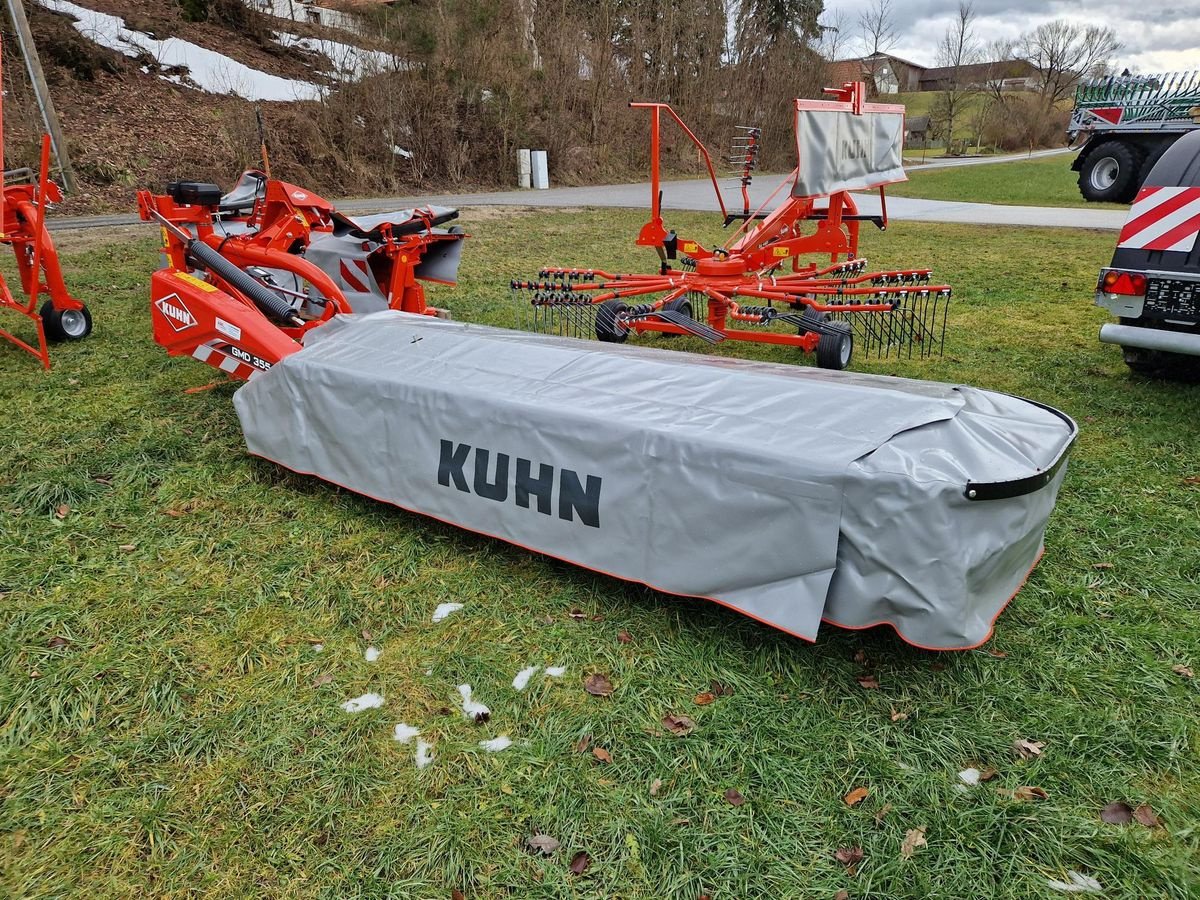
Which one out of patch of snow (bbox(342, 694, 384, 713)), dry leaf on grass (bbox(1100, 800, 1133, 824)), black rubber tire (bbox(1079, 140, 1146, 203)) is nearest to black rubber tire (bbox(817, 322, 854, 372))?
dry leaf on grass (bbox(1100, 800, 1133, 824))

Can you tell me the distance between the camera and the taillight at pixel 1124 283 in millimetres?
4754

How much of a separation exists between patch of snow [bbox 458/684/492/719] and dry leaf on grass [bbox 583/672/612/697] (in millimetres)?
333

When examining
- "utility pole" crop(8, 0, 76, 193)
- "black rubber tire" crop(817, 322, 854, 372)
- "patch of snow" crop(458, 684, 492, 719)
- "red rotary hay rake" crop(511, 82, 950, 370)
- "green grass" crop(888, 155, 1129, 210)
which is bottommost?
"green grass" crop(888, 155, 1129, 210)

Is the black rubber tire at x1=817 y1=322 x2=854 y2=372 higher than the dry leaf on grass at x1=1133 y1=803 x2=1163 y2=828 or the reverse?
higher

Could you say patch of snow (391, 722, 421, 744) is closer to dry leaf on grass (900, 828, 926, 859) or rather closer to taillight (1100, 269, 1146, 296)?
dry leaf on grass (900, 828, 926, 859)

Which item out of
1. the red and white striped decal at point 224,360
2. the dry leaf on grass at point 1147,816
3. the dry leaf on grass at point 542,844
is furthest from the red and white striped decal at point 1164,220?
the red and white striped decal at point 224,360

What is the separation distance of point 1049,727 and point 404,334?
125 inches

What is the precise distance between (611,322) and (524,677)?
4.02 metres

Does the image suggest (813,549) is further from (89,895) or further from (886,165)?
(886,165)

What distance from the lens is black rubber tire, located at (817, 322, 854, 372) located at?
5789 mm

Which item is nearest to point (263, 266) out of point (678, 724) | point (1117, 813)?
point (678, 724)

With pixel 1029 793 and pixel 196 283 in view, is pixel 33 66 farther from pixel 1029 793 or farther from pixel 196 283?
pixel 1029 793

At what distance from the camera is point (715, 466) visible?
2.70 metres

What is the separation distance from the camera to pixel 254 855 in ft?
6.87
